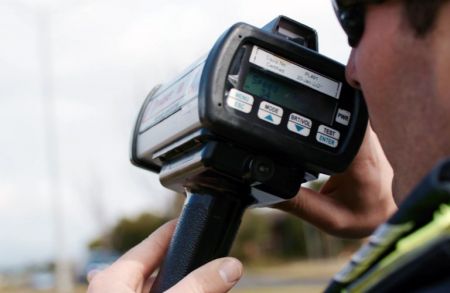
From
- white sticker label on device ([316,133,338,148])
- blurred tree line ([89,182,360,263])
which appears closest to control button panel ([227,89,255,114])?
white sticker label on device ([316,133,338,148])

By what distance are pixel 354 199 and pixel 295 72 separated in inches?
21.7

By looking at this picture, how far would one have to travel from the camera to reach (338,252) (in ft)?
125

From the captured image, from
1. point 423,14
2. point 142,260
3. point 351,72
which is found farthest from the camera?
point 142,260

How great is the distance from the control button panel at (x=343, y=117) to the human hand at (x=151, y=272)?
337 mm

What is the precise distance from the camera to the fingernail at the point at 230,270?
1434 mm

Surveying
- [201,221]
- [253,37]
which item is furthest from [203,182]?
[253,37]

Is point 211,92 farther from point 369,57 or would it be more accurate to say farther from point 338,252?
point 338,252

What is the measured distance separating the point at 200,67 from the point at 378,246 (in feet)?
1.87

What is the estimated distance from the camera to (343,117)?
4.99 ft

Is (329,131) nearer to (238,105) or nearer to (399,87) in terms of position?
(238,105)

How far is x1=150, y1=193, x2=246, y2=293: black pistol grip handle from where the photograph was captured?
157 centimetres

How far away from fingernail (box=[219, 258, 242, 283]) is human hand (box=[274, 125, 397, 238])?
0.44 metres

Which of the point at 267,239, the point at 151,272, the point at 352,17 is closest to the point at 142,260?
the point at 151,272

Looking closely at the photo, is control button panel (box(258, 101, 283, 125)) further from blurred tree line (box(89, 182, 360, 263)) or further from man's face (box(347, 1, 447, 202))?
blurred tree line (box(89, 182, 360, 263))
